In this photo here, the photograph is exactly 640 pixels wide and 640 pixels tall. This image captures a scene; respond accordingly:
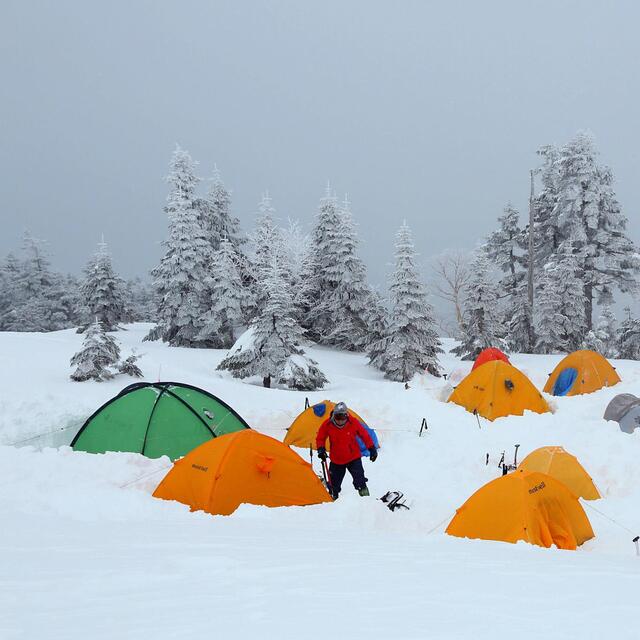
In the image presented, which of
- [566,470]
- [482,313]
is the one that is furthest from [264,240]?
[566,470]

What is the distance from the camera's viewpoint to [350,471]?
7.84 meters

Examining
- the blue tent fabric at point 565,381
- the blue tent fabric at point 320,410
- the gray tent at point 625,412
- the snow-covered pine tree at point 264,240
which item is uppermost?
the snow-covered pine tree at point 264,240

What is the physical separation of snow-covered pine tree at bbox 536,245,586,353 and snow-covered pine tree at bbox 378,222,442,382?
6.77m

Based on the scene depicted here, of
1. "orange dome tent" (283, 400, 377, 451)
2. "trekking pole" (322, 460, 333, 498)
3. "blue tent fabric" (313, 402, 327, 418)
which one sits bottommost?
"trekking pole" (322, 460, 333, 498)

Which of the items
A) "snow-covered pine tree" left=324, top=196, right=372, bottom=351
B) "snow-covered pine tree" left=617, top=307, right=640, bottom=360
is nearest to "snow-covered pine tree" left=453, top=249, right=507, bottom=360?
"snow-covered pine tree" left=324, top=196, right=372, bottom=351

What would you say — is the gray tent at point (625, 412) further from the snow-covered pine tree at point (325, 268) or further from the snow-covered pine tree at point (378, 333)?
the snow-covered pine tree at point (325, 268)

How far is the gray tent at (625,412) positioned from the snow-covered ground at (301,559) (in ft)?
1.29

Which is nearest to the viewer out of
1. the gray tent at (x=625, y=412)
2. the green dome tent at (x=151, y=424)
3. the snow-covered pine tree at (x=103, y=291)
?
the green dome tent at (x=151, y=424)

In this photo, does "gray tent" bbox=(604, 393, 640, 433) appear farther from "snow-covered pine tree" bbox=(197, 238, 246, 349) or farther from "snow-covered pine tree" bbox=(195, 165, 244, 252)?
"snow-covered pine tree" bbox=(195, 165, 244, 252)

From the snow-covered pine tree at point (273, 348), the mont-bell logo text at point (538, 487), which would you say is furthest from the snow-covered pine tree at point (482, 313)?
the mont-bell logo text at point (538, 487)

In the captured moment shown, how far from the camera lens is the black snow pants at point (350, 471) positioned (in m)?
7.82

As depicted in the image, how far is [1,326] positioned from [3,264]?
9.51 metres

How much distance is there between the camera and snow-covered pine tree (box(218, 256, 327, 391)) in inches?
715

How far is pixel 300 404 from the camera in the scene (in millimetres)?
14211
